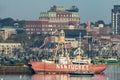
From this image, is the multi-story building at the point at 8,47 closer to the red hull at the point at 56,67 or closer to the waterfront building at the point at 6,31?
the waterfront building at the point at 6,31

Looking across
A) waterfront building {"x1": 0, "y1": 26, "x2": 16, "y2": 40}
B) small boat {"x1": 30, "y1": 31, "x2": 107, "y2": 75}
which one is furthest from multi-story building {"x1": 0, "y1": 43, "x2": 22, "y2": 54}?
small boat {"x1": 30, "y1": 31, "x2": 107, "y2": 75}

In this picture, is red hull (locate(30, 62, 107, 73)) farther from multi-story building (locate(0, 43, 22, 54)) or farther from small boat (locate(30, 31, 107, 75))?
multi-story building (locate(0, 43, 22, 54))

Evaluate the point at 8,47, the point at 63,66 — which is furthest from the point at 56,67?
the point at 8,47

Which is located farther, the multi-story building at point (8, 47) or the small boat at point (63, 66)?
the multi-story building at point (8, 47)

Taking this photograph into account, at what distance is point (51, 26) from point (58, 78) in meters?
113

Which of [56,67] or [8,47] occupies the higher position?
[56,67]

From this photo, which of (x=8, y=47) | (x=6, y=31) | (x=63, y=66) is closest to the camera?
(x=63, y=66)

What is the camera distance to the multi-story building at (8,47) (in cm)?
14088

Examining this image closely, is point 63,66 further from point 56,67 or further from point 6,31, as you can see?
point 6,31

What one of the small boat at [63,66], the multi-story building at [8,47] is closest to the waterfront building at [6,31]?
the multi-story building at [8,47]

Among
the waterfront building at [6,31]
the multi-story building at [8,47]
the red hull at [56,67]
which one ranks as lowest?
the multi-story building at [8,47]

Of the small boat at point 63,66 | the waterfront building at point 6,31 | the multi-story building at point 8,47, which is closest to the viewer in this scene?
the small boat at point 63,66

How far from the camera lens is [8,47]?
5704 inches

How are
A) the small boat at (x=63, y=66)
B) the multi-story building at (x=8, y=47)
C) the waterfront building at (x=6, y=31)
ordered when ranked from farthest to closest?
the waterfront building at (x=6, y=31), the multi-story building at (x=8, y=47), the small boat at (x=63, y=66)
